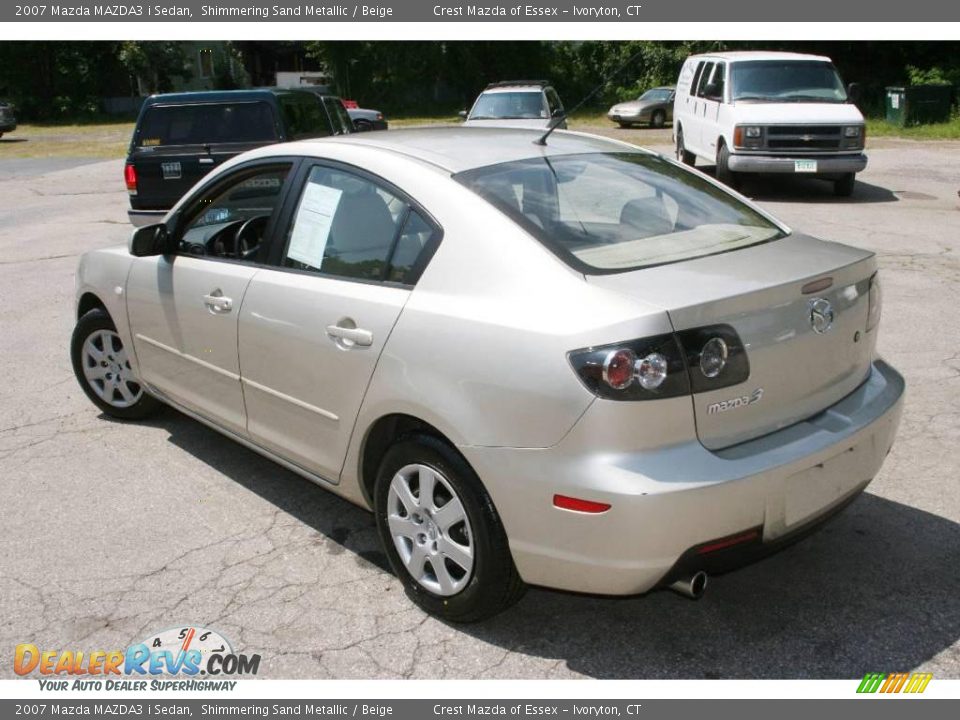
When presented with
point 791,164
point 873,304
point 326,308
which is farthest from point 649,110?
point 326,308

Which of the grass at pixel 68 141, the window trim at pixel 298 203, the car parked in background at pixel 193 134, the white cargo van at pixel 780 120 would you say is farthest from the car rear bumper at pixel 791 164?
the grass at pixel 68 141

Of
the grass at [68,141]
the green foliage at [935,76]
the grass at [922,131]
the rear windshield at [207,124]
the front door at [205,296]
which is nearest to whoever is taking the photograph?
the front door at [205,296]

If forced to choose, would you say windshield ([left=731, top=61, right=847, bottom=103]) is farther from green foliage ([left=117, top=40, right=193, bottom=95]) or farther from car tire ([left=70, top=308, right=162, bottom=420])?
green foliage ([left=117, top=40, right=193, bottom=95])

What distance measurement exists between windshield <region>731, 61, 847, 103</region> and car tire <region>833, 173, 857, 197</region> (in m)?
1.15

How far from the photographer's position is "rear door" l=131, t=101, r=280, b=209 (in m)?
10.9

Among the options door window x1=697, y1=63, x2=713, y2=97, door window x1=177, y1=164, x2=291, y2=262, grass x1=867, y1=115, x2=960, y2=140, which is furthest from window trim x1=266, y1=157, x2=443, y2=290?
grass x1=867, y1=115, x2=960, y2=140

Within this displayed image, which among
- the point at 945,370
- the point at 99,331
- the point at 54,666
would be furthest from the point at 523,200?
the point at 945,370

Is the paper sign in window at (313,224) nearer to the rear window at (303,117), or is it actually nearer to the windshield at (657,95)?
the rear window at (303,117)

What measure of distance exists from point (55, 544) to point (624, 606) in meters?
2.48

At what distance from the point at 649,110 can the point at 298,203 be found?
2721cm

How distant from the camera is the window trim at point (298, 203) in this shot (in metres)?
3.39

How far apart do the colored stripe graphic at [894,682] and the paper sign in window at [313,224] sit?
2486 mm

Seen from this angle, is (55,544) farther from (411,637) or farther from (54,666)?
(411,637)

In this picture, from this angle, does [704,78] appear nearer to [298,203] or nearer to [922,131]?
[922,131]
